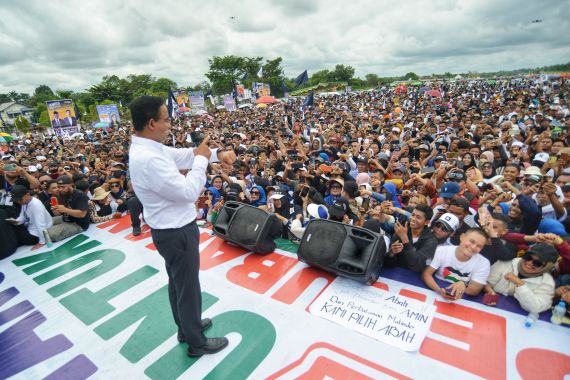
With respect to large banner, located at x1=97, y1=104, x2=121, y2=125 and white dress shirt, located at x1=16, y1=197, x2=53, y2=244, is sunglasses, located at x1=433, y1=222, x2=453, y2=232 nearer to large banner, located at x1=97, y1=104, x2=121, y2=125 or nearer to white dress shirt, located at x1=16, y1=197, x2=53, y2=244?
white dress shirt, located at x1=16, y1=197, x2=53, y2=244

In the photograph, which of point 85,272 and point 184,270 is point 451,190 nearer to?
point 184,270

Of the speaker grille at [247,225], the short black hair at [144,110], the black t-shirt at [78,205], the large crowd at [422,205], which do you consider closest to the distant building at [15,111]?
the large crowd at [422,205]

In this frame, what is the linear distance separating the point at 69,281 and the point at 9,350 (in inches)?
46.3

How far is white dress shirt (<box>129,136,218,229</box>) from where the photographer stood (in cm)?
191

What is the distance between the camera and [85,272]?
4.26 meters

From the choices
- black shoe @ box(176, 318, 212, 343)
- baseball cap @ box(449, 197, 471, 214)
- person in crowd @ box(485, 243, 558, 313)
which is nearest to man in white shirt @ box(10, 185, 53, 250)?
black shoe @ box(176, 318, 212, 343)

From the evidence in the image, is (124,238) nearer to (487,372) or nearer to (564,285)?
(487,372)

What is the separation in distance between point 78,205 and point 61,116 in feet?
49.3

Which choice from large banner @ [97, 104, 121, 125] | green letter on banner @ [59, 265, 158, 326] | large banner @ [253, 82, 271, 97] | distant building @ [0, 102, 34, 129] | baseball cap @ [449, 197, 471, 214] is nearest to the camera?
green letter on banner @ [59, 265, 158, 326]

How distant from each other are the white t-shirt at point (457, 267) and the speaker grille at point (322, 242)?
112 cm

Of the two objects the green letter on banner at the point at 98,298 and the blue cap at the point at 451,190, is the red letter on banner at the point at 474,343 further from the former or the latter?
the green letter on banner at the point at 98,298

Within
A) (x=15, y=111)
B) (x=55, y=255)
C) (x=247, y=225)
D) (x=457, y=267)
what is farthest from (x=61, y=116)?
(x=15, y=111)

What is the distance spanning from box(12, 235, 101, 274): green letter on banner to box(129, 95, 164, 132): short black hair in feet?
13.5

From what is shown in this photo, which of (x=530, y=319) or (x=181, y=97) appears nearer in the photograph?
(x=530, y=319)
